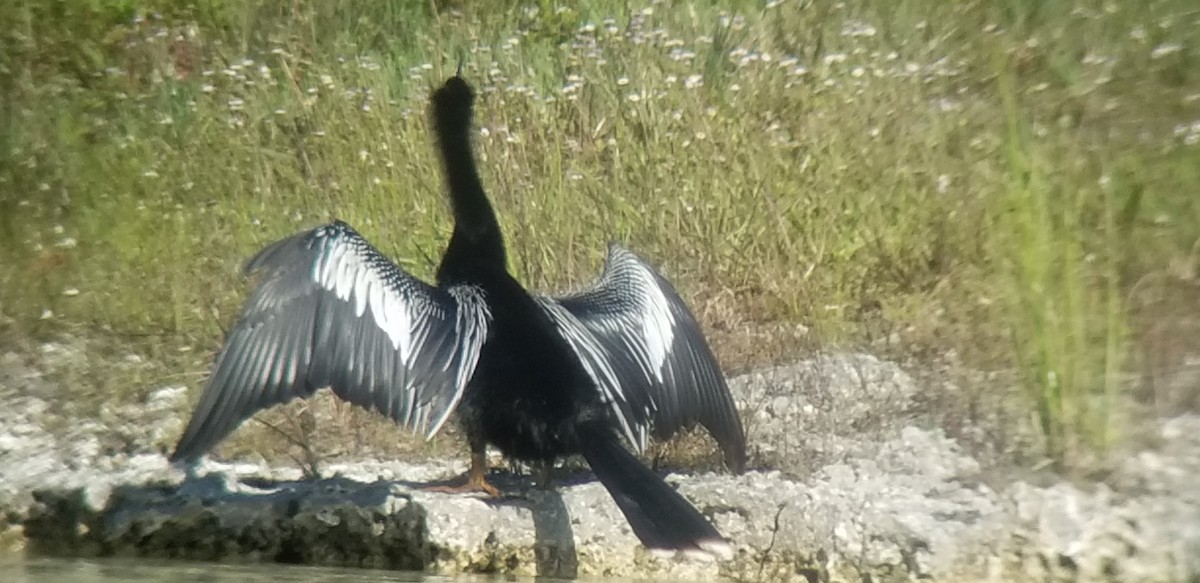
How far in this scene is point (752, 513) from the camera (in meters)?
5.10

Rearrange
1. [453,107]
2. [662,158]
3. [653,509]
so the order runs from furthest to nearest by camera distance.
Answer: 1. [662,158]
2. [453,107]
3. [653,509]

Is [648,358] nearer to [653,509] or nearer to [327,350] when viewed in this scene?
[653,509]

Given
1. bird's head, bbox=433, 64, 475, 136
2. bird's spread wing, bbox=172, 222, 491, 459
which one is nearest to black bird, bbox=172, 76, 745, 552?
bird's spread wing, bbox=172, 222, 491, 459

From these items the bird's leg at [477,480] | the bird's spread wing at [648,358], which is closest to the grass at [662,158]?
the bird's spread wing at [648,358]

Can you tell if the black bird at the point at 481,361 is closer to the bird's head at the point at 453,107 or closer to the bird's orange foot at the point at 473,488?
the bird's orange foot at the point at 473,488

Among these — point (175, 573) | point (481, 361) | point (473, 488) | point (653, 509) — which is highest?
point (481, 361)

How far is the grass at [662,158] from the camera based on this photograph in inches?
253

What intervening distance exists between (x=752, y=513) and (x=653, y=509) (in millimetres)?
444

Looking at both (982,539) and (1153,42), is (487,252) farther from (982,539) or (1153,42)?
(1153,42)

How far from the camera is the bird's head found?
19.8 feet

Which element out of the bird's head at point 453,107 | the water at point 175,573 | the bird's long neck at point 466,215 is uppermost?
the bird's head at point 453,107

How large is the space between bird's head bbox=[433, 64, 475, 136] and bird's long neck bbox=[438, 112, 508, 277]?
1cm

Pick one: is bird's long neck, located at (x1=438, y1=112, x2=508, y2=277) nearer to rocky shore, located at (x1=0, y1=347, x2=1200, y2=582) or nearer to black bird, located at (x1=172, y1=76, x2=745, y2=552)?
black bird, located at (x1=172, y1=76, x2=745, y2=552)

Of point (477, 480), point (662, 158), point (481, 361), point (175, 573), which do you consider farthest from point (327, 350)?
point (662, 158)
